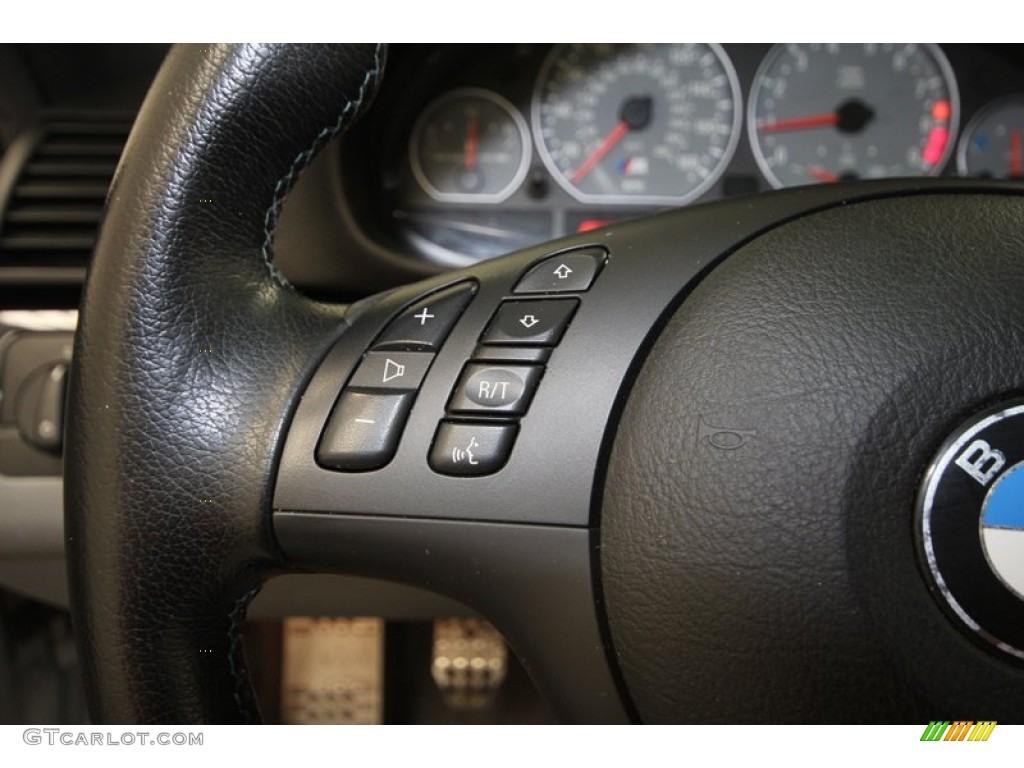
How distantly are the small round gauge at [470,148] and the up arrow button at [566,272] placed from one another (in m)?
0.54

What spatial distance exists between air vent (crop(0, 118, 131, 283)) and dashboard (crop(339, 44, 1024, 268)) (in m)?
0.28

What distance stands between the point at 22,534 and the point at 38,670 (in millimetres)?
264

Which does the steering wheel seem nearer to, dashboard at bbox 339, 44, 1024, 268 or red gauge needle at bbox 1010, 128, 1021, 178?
dashboard at bbox 339, 44, 1024, 268

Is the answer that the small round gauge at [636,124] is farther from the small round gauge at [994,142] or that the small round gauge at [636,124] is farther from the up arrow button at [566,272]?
the up arrow button at [566,272]

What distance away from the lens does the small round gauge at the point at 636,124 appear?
102 centimetres

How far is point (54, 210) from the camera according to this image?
0.87 meters

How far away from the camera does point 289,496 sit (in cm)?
44

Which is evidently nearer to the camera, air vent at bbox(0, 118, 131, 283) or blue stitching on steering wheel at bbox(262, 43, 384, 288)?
blue stitching on steering wheel at bbox(262, 43, 384, 288)

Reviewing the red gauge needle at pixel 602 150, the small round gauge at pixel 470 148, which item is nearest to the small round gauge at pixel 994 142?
the red gauge needle at pixel 602 150

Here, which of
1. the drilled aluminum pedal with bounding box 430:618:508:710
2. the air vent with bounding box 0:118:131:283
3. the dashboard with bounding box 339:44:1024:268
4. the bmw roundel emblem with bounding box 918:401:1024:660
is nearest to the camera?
the bmw roundel emblem with bounding box 918:401:1024:660

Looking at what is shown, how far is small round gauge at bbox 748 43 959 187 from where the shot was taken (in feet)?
3.33

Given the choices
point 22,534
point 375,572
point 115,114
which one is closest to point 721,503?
point 375,572

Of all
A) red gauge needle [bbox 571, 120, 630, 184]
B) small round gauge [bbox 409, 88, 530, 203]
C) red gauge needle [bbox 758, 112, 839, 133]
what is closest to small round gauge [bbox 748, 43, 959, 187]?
red gauge needle [bbox 758, 112, 839, 133]

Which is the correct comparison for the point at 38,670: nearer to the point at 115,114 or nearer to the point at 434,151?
the point at 115,114
